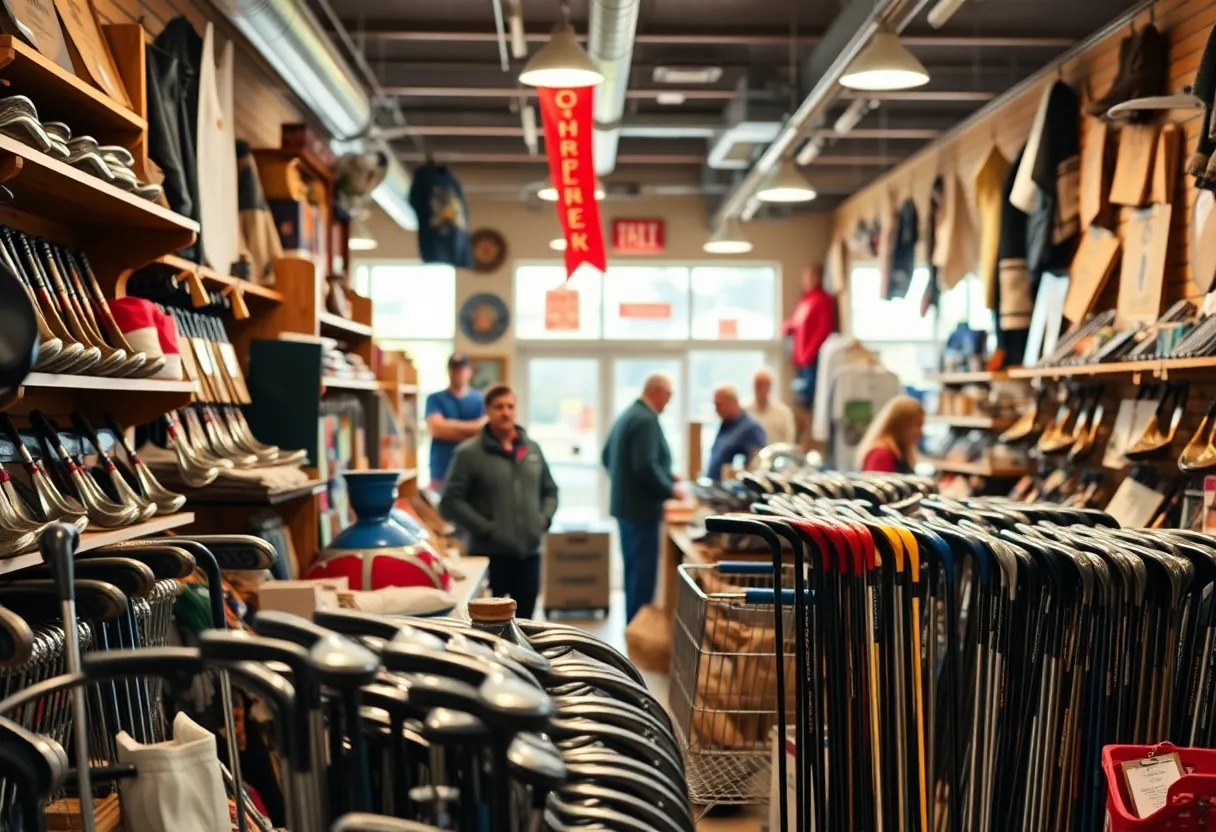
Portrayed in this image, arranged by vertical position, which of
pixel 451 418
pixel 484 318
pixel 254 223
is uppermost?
pixel 254 223

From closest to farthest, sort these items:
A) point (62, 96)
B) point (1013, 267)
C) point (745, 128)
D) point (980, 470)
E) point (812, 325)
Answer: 1. point (62, 96)
2. point (1013, 267)
3. point (980, 470)
4. point (745, 128)
5. point (812, 325)

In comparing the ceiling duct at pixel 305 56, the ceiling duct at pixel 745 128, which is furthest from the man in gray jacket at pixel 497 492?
the ceiling duct at pixel 745 128

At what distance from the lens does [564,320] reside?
42.4 ft

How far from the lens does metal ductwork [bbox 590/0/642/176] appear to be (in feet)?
19.0

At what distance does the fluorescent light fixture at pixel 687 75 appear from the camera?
836cm

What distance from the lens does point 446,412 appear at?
10.1 meters

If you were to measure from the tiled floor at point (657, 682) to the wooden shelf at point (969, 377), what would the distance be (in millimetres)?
2576

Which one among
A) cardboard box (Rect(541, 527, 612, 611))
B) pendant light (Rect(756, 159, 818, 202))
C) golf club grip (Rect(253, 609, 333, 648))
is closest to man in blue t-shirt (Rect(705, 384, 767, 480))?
cardboard box (Rect(541, 527, 612, 611))

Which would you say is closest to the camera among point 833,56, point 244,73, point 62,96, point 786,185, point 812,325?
point 62,96

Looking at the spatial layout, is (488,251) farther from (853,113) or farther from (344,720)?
(344,720)

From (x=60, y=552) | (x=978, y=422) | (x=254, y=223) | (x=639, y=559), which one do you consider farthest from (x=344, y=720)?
(x=639, y=559)

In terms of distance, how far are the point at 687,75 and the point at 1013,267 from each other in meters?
2.76

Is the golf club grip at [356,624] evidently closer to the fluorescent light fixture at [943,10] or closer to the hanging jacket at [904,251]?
the fluorescent light fixture at [943,10]

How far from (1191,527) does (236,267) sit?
12.4ft
